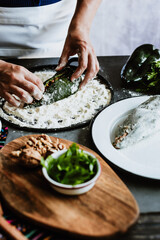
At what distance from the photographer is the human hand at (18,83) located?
52.7 inches

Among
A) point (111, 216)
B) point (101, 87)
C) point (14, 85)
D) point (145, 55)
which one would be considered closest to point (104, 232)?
point (111, 216)

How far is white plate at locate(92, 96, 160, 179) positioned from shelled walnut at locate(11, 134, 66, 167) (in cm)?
19

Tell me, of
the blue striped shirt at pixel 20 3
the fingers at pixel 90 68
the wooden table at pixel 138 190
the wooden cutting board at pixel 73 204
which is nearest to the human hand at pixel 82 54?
the fingers at pixel 90 68

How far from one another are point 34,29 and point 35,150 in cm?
113

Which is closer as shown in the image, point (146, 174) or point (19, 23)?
point (146, 174)

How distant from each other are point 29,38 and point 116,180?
1314 mm

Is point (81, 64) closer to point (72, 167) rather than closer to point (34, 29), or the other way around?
point (34, 29)

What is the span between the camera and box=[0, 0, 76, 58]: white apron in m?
1.81

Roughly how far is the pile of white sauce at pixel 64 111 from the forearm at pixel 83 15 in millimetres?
357

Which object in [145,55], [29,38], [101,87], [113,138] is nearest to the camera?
[113,138]

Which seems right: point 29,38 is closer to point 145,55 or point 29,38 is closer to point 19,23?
point 19,23

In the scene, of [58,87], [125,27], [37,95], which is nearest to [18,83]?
[37,95]

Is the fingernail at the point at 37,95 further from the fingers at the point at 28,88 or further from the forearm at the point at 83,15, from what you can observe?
the forearm at the point at 83,15

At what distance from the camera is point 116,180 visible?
38.9 inches
